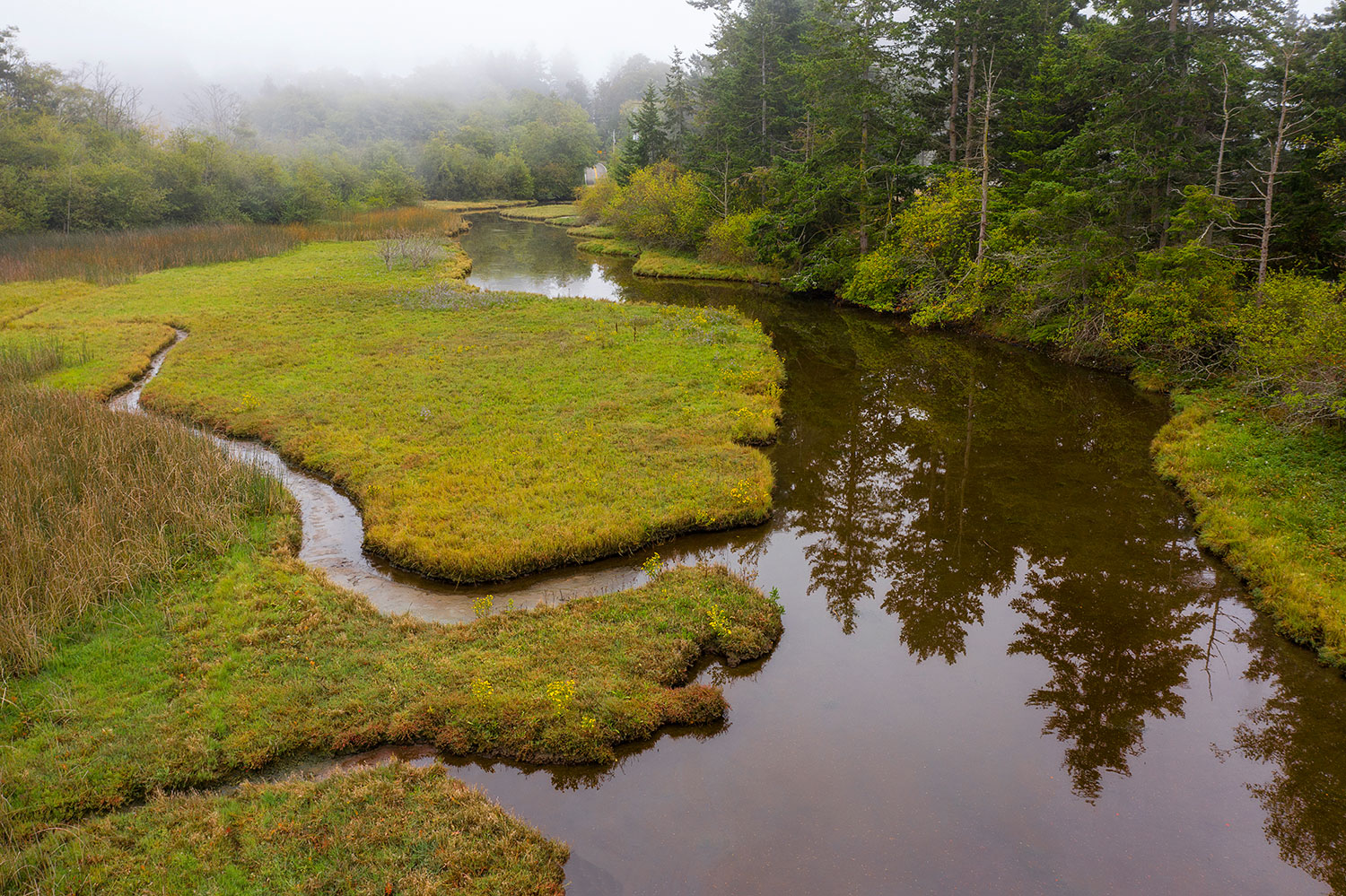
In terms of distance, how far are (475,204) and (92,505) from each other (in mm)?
93924

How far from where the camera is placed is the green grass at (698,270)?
44.3 m

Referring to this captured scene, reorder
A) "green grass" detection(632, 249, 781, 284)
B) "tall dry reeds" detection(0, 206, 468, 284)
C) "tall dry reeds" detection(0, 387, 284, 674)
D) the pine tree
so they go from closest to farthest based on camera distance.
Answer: "tall dry reeds" detection(0, 387, 284, 674)
"tall dry reeds" detection(0, 206, 468, 284)
"green grass" detection(632, 249, 781, 284)
the pine tree

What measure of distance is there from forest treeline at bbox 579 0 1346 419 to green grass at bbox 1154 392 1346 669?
1.15 meters

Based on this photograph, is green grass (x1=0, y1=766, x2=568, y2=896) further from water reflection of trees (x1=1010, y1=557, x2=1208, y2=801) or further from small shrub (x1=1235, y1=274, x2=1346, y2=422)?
small shrub (x1=1235, y1=274, x2=1346, y2=422)

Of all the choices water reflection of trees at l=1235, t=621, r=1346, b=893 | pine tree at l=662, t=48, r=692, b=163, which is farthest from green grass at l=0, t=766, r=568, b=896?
pine tree at l=662, t=48, r=692, b=163

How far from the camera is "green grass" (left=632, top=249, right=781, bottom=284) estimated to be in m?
44.3

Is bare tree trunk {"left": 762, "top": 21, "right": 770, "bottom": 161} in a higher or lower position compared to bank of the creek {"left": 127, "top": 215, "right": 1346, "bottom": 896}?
higher

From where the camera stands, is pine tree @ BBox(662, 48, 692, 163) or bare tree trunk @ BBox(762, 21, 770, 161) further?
pine tree @ BBox(662, 48, 692, 163)

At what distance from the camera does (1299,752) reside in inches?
378

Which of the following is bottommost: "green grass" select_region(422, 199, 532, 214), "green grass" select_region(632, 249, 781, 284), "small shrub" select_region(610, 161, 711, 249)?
"green grass" select_region(632, 249, 781, 284)

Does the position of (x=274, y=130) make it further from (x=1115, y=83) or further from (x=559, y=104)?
(x=1115, y=83)

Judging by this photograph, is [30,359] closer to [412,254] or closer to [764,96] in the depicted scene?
[412,254]

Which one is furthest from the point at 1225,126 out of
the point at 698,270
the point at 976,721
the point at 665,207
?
the point at 665,207

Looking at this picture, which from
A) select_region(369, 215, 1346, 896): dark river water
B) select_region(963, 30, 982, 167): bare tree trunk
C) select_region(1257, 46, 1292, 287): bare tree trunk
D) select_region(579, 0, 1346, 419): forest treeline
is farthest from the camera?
select_region(963, 30, 982, 167): bare tree trunk
